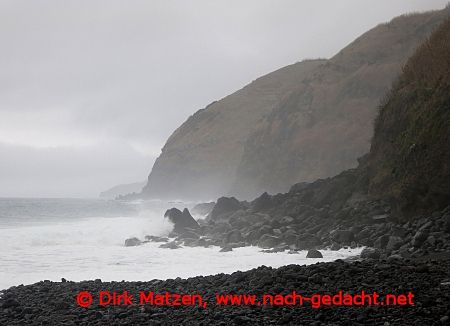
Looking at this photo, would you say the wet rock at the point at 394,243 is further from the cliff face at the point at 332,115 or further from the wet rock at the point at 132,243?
the cliff face at the point at 332,115

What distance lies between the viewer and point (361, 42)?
6512 centimetres

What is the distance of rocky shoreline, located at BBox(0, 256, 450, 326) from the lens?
7145 mm

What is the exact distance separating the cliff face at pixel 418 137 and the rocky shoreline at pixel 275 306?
663cm

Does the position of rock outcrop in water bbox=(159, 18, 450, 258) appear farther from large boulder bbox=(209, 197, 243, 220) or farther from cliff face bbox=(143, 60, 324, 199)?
cliff face bbox=(143, 60, 324, 199)

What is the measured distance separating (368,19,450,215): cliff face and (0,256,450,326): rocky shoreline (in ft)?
21.8

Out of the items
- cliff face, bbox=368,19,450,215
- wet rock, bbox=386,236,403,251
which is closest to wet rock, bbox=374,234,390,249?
wet rock, bbox=386,236,403,251

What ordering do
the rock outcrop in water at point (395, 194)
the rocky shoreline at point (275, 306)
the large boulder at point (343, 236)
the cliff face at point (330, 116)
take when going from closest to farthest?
the rocky shoreline at point (275, 306), the rock outcrop in water at point (395, 194), the large boulder at point (343, 236), the cliff face at point (330, 116)

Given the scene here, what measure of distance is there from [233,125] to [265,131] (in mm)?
33202

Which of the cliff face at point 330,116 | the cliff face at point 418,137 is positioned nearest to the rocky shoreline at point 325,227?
the cliff face at point 418,137

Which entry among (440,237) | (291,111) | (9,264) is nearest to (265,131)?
(291,111)

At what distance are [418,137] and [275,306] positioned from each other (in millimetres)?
11889

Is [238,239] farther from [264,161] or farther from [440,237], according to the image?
[264,161]

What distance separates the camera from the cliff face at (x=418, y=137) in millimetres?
15953

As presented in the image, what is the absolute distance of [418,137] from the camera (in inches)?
703
